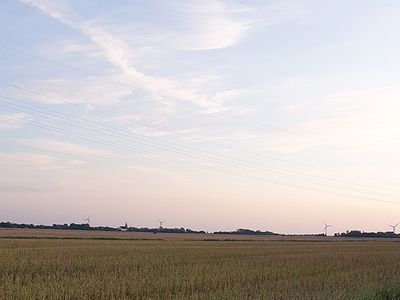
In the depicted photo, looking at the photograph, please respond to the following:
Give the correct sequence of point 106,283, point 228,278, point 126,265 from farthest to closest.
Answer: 1. point 126,265
2. point 228,278
3. point 106,283

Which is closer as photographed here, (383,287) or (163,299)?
(163,299)

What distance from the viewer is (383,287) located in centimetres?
1759

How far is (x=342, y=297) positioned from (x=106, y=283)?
278 inches

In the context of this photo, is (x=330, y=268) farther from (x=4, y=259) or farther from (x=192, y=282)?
(x=4, y=259)

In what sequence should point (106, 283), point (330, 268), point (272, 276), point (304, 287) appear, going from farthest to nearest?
point (330, 268), point (272, 276), point (304, 287), point (106, 283)

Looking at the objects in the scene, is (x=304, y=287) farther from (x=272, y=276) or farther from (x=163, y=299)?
(x=163, y=299)

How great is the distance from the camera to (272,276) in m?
22.3

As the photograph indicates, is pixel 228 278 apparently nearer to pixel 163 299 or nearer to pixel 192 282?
pixel 192 282

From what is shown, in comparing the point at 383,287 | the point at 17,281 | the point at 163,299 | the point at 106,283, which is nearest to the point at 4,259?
Result: the point at 17,281

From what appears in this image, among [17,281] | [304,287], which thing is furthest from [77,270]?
[304,287]

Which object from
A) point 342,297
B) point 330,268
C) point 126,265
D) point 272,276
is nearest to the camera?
point 342,297

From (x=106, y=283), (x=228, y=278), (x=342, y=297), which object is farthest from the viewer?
(x=228, y=278)

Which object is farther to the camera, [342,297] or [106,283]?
[106,283]

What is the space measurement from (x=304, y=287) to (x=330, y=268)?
9223 mm
